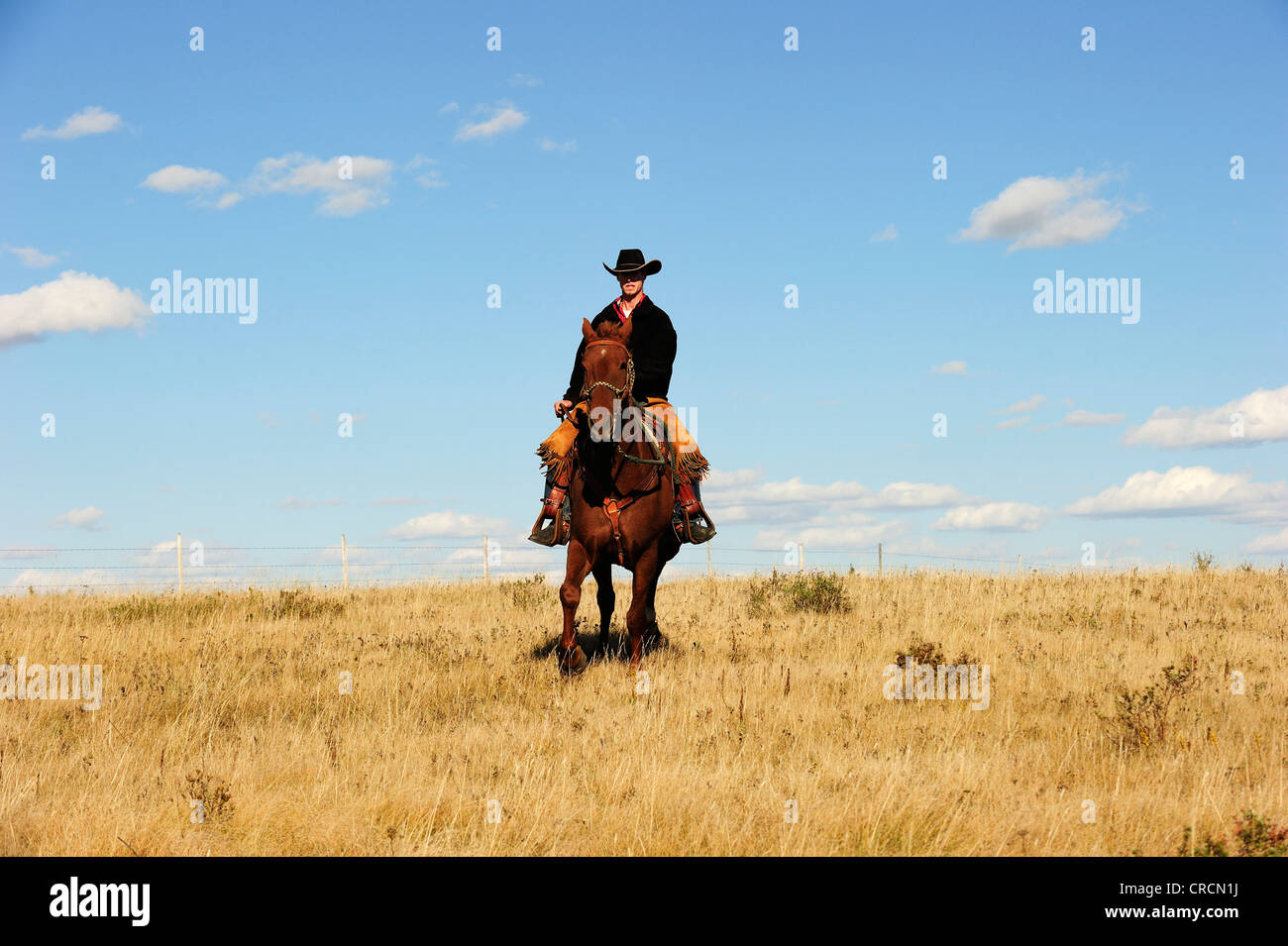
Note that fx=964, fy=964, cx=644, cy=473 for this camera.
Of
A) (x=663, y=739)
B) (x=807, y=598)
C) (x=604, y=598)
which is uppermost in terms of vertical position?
(x=604, y=598)

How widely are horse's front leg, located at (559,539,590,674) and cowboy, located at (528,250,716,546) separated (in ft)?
1.43

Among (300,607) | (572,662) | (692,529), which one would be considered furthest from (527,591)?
(572,662)

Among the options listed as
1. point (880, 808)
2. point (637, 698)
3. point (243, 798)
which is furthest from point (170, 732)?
point (880, 808)

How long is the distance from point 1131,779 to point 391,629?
1055cm

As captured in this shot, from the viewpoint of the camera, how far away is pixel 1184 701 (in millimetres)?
9172

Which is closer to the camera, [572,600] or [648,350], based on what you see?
[572,600]

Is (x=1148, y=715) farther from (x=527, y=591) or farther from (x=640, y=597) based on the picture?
(x=527, y=591)

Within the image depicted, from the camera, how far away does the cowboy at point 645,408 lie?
10.8 metres

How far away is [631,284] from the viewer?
1128 centimetres

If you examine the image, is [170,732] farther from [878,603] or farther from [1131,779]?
[878,603]

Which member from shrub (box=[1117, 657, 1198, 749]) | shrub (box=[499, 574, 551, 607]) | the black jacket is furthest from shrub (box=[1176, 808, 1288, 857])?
shrub (box=[499, 574, 551, 607])

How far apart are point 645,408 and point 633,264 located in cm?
186

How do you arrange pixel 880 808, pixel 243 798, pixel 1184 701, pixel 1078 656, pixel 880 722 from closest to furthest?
pixel 880 808, pixel 243 798, pixel 880 722, pixel 1184 701, pixel 1078 656
